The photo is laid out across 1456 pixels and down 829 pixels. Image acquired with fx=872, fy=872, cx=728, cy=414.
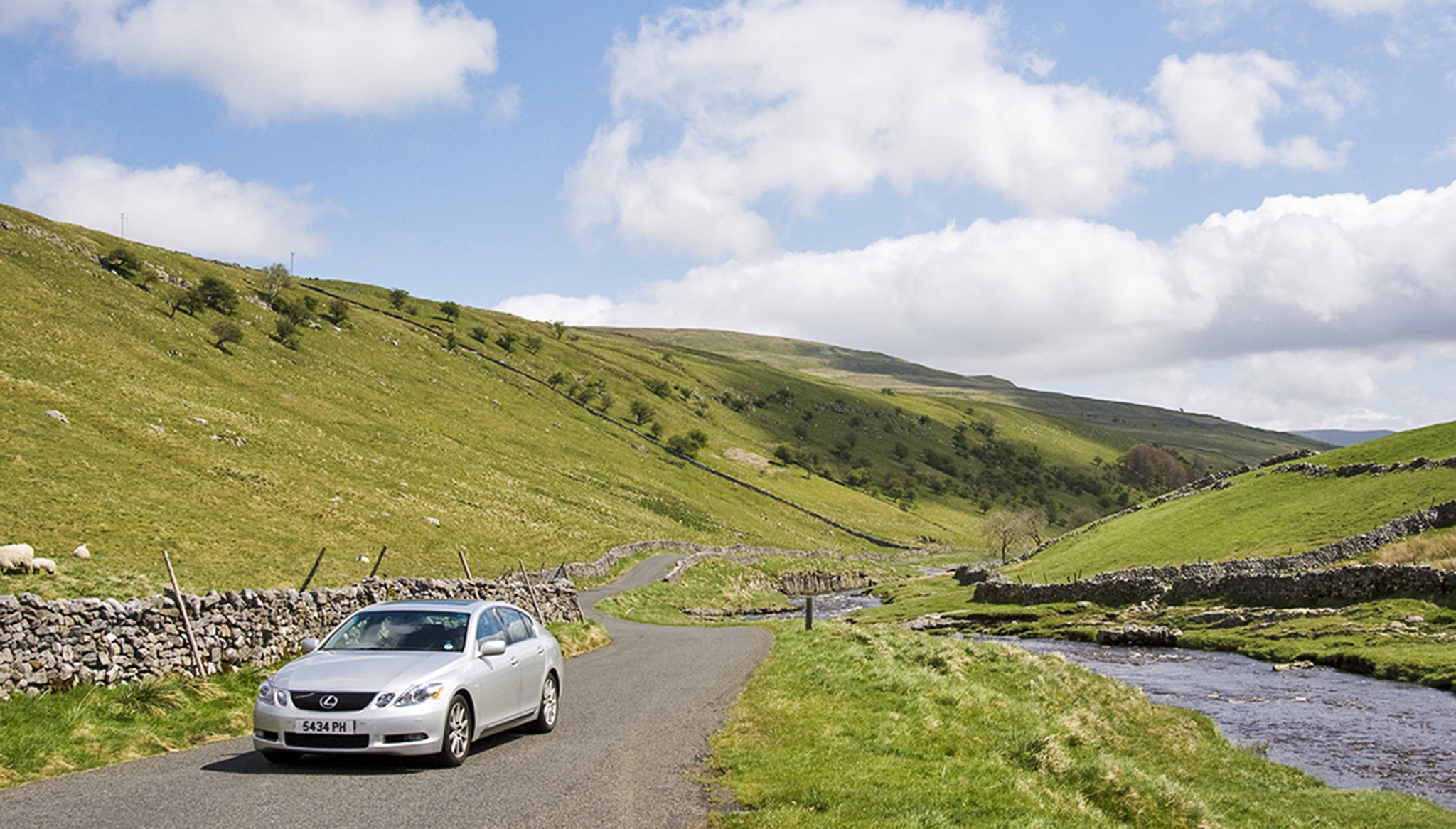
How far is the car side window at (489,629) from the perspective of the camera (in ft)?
45.8

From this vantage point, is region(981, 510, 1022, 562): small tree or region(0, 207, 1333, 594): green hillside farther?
region(981, 510, 1022, 562): small tree

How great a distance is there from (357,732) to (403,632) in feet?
8.56

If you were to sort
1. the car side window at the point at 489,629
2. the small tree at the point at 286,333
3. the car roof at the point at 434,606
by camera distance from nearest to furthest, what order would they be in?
1. the car side window at the point at 489,629
2. the car roof at the point at 434,606
3. the small tree at the point at 286,333

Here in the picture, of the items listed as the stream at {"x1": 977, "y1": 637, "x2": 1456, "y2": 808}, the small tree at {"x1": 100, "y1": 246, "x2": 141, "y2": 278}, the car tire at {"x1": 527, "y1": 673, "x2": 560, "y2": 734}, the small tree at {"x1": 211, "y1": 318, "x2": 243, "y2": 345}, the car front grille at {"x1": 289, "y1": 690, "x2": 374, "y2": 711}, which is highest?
the small tree at {"x1": 100, "y1": 246, "x2": 141, "y2": 278}

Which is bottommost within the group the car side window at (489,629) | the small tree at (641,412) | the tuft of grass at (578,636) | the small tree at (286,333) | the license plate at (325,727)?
the tuft of grass at (578,636)

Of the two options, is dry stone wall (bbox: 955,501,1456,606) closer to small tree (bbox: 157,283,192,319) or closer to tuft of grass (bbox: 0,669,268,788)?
tuft of grass (bbox: 0,669,268,788)

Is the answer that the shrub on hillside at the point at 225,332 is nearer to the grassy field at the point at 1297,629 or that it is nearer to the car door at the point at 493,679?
the grassy field at the point at 1297,629

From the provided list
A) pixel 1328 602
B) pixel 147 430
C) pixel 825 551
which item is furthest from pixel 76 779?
pixel 825 551

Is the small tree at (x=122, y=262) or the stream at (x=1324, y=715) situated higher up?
the small tree at (x=122, y=262)

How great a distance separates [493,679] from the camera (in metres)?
13.4

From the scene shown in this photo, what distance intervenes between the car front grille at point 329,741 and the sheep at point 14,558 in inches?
1028

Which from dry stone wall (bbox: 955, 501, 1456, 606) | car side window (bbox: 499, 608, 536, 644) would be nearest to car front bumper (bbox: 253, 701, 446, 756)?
car side window (bbox: 499, 608, 536, 644)

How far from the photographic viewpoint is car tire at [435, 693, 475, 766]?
11945mm

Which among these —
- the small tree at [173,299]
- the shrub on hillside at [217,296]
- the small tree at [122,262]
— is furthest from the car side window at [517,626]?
the small tree at [122,262]
